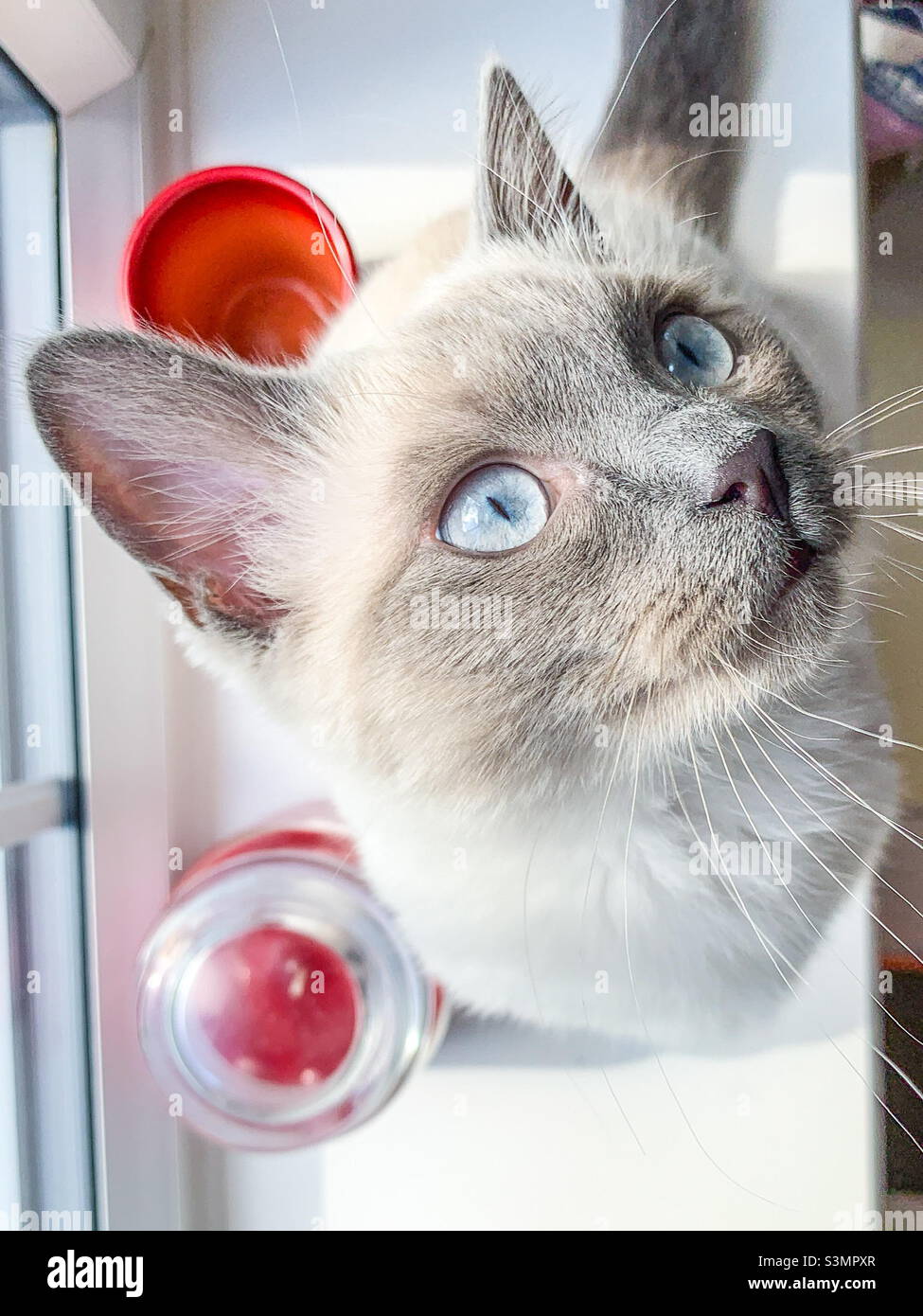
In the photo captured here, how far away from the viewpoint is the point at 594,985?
77 cm

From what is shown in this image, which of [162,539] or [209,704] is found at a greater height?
[162,539]

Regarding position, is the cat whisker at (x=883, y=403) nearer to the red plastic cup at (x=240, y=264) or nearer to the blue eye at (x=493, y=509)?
the blue eye at (x=493, y=509)

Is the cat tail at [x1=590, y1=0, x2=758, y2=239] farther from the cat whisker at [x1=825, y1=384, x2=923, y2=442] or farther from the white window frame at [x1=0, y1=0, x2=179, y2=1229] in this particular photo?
the white window frame at [x1=0, y1=0, x2=179, y2=1229]

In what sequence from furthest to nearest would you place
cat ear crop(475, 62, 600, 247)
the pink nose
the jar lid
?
the jar lid < cat ear crop(475, 62, 600, 247) < the pink nose

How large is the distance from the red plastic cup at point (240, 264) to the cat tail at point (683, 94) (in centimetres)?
30

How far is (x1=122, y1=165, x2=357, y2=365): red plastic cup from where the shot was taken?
0.76m

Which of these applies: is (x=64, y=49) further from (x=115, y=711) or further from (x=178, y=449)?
(x=115, y=711)

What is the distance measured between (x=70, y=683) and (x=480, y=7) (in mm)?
740

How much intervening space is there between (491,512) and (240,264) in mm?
397

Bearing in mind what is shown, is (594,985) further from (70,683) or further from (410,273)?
(410,273)

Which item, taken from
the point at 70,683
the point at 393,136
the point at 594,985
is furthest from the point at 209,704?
the point at 393,136

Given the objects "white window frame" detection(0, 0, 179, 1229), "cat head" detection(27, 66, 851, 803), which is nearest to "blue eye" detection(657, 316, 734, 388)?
"cat head" detection(27, 66, 851, 803)

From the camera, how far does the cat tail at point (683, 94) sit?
803 mm
